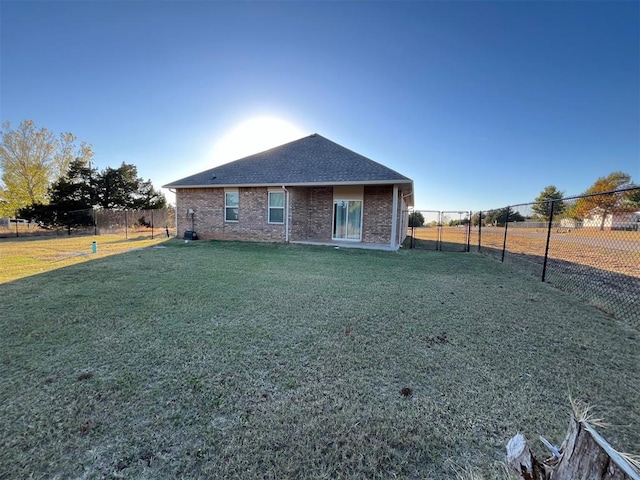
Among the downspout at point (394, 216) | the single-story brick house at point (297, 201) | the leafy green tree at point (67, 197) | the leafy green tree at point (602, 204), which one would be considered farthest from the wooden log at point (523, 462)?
the leafy green tree at point (67, 197)

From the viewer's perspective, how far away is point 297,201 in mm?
12258

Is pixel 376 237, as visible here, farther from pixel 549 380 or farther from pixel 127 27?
pixel 127 27

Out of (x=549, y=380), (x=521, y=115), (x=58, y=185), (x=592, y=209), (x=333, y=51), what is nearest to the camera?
(x=549, y=380)

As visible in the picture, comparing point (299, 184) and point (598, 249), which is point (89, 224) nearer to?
point (299, 184)

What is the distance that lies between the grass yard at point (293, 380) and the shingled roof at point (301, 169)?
7.19 meters

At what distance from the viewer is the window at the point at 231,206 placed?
12836 mm

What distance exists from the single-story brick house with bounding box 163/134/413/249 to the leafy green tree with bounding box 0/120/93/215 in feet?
51.2

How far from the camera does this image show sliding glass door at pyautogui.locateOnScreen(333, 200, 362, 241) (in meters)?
12.2

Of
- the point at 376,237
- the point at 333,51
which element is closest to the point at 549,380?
the point at 376,237

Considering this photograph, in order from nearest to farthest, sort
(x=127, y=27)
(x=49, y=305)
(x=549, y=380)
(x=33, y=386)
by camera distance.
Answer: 1. (x=33, y=386)
2. (x=549, y=380)
3. (x=49, y=305)
4. (x=127, y=27)

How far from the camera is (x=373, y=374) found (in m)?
2.42

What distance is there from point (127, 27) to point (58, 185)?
17.9 m

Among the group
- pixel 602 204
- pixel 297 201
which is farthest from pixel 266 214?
pixel 602 204

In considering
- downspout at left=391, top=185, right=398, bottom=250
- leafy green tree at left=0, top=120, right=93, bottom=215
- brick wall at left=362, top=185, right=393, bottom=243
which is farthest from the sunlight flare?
leafy green tree at left=0, top=120, right=93, bottom=215
